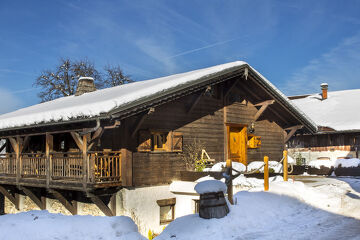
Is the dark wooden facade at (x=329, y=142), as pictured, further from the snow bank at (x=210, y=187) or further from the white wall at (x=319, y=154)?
the snow bank at (x=210, y=187)

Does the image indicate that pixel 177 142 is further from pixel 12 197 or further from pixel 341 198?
pixel 12 197

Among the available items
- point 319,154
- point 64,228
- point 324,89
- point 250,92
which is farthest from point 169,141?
point 324,89

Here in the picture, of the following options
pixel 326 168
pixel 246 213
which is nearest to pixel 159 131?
pixel 246 213

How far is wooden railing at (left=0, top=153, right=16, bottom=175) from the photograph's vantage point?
52.5ft

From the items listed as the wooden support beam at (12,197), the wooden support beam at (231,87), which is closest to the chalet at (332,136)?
the wooden support beam at (231,87)

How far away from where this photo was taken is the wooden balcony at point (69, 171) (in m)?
11.7

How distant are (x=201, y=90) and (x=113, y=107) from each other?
4.86 meters

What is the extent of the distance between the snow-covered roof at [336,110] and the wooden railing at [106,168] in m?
18.0

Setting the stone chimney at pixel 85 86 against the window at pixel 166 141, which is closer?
the window at pixel 166 141

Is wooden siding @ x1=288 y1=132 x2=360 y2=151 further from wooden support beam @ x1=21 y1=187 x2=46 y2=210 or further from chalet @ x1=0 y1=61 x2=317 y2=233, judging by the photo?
wooden support beam @ x1=21 y1=187 x2=46 y2=210

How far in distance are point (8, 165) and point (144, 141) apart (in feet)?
23.1

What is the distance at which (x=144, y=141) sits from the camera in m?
12.9

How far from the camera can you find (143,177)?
12.9 m

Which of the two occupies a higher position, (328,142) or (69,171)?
(328,142)
